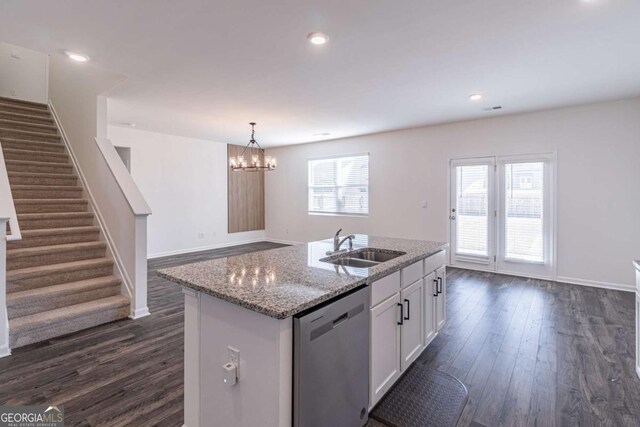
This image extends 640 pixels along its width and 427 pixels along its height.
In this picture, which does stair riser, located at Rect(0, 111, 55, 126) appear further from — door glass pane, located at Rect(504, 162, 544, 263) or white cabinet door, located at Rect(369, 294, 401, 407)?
door glass pane, located at Rect(504, 162, 544, 263)

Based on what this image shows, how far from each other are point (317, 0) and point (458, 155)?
4.37m

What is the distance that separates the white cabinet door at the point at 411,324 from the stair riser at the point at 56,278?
3.45 metres

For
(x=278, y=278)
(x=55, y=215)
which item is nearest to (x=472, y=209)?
(x=278, y=278)

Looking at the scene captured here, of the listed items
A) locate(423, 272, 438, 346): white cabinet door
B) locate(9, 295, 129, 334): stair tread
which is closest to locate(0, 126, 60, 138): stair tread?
locate(9, 295, 129, 334): stair tread

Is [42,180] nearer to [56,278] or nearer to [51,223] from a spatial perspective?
[51,223]

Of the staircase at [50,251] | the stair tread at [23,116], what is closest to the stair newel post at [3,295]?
the staircase at [50,251]

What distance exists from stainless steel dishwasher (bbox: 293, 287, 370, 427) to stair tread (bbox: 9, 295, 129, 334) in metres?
2.88

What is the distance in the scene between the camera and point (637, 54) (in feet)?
10.1

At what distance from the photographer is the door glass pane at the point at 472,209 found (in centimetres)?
555

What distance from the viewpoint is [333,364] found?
1590mm

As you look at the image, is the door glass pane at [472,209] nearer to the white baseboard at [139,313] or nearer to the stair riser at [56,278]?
the white baseboard at [139,313]

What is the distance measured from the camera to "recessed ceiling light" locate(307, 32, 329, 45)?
264cm

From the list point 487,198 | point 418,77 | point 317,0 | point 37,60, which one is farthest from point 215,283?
point 37,60

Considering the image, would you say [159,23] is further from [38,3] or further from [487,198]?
[487,198]
